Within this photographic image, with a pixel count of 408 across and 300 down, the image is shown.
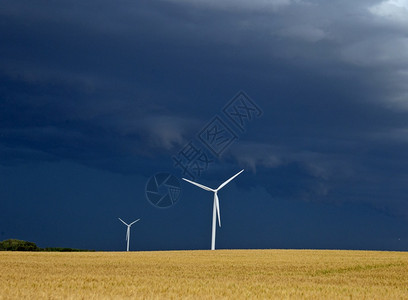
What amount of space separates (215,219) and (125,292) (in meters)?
59.7

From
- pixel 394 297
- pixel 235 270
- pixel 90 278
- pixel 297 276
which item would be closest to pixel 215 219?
pixel 235 270

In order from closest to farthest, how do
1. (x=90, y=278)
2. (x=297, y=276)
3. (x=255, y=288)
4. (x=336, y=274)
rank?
(x=255, y=288) < (x=90, y=278) < (x=297, y=276) < (x=336, y=274)

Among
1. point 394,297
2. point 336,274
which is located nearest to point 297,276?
point 336,274

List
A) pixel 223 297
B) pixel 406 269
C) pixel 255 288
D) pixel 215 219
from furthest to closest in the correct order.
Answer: pixel 215 219
pixel 406 269
pixel 255 288
pixel 223 297

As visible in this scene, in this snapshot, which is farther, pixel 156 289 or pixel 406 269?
pixel 406 269

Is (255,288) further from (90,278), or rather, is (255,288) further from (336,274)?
(336,274)

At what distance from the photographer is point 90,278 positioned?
30656 millimetres

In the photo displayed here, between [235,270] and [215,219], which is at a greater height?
[215,219]

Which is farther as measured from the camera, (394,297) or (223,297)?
(394,297)

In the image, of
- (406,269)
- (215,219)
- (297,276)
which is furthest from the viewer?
(215,219)

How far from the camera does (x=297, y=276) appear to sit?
3550cm

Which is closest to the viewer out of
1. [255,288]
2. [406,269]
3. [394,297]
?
[394,297]

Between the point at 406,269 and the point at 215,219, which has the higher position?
the point at 215,219

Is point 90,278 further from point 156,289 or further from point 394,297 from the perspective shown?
point 394,297
